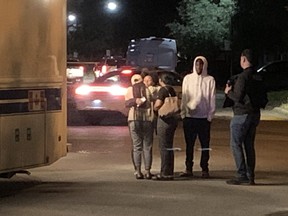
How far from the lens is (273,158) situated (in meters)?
17.1

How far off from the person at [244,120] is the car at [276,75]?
31368mm

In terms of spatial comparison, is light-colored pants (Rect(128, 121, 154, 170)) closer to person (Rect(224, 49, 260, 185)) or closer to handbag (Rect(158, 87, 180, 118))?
handbag (Rect(158, 87, 180, 118))

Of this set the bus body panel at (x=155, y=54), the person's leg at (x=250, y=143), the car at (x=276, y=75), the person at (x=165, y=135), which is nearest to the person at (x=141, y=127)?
the person at (x=165, y=135)

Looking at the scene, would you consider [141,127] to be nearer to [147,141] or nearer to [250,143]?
[147,141]

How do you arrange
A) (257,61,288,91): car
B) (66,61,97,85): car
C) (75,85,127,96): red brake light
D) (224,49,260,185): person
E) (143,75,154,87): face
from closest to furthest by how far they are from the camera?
1. (224,49,260,185): person
2. (143,75,154,87): face
3. (75,85,127,96): red brake light
4. (66,61,97,85): car
5. (257,61,288,91): car

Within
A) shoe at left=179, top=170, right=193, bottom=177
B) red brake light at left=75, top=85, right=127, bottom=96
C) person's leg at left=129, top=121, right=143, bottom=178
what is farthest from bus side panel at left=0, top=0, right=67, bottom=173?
red brake light at left=75, top=85, right=127, bottom=96

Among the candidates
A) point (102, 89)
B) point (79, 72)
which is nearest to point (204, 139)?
point (102, 89)

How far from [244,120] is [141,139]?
5.53 feet

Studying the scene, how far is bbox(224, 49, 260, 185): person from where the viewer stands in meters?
13.0

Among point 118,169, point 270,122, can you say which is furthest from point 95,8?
point 118,169

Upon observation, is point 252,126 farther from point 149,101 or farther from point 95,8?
point 95,8

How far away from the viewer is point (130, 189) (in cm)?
1260

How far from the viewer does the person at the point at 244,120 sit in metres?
13.0

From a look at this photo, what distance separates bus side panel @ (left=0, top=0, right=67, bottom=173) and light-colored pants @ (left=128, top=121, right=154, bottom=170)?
1312 mm
